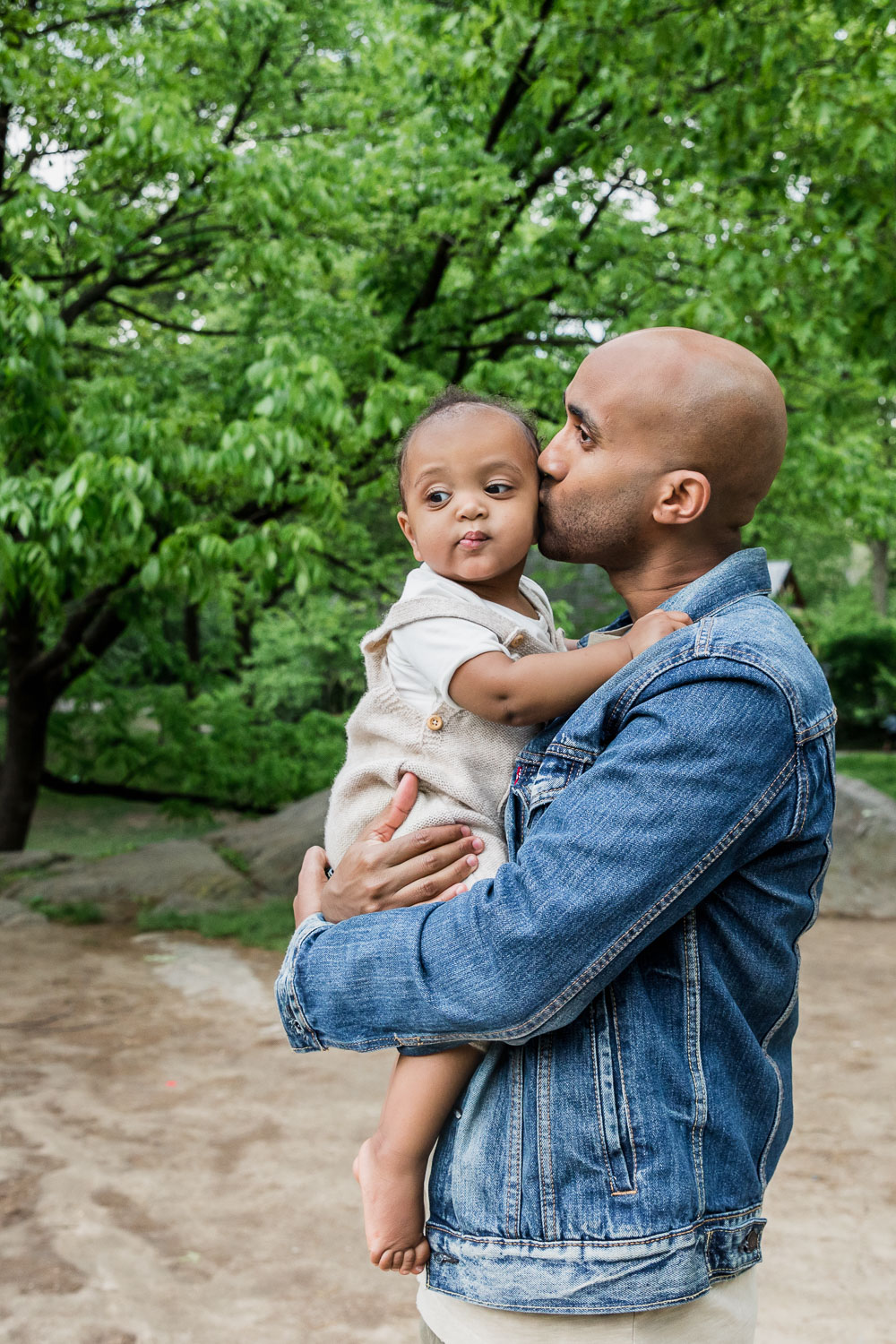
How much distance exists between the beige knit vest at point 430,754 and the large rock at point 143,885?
7.54 metres

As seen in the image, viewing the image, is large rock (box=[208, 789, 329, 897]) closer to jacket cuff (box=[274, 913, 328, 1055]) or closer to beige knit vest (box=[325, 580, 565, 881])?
beige knit vest (box=[325, 580, 565, 881])

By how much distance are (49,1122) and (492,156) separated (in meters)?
6.06

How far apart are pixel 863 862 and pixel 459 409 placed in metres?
8.91

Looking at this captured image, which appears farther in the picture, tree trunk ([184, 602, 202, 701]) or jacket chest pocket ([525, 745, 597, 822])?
tree trunk ([184, 602, 202, 701])

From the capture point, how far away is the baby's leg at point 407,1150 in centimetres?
145

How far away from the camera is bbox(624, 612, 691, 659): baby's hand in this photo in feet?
4.81

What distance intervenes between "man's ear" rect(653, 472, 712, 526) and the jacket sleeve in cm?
27

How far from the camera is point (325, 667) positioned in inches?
681

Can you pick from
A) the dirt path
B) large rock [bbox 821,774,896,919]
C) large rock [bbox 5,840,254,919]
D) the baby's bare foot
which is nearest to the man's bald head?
the baby's bare foot

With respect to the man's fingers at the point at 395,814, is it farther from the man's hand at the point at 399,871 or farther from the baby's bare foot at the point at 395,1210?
the baby's bare foot at the point at 395,1210

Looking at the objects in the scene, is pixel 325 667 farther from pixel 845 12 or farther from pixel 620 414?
pixel 620 414

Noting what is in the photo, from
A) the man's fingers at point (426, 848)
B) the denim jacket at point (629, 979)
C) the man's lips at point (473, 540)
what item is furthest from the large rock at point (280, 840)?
the denim jacket at point (629, 979)

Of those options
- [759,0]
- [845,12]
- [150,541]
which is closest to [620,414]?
[150,541]

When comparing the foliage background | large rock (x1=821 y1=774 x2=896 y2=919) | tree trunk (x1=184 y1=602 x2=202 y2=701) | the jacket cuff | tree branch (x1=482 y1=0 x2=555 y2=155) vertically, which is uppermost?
tree branch (x1=482 y1=0 x2=555 y2=155)
